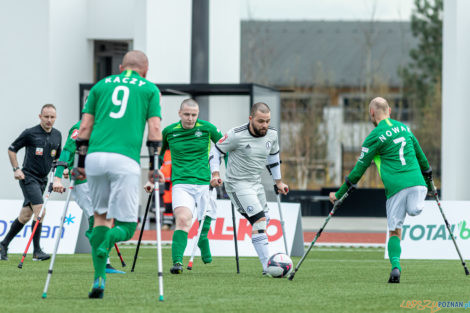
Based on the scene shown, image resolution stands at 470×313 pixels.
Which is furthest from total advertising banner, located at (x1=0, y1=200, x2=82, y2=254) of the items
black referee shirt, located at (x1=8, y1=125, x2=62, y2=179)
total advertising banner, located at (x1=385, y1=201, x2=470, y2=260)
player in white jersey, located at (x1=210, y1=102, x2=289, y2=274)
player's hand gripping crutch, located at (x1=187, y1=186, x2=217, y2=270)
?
total advertising banner, located at (x1=385, y1=201, x2=470, y2=260)

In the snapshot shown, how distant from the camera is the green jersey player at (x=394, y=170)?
34.2 ft

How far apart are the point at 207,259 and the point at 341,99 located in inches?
1687

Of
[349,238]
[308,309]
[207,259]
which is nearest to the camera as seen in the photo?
[308,309]

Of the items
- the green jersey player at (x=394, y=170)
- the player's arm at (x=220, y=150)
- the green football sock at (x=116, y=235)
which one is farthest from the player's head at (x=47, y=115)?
the green football sock at (x=116, y=235)

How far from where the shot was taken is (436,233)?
48.8ft

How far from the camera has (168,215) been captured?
846 inches

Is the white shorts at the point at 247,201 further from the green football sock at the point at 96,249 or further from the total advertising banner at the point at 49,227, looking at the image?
the total advertising banner at the point at 49,227

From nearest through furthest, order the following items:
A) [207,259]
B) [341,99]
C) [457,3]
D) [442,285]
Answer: [442,285]
[207,259]
[457,3]
[341,99]

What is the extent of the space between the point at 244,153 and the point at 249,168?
19 centimetres

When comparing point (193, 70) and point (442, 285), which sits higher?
point (193, 70)

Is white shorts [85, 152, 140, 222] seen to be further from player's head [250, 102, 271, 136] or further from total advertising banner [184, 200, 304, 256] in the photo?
total advertising banner [184, 200, 304, 256]

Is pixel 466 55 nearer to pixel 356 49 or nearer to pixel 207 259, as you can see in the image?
pixel 207 259

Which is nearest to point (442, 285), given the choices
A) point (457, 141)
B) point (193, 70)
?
point (457, 141)

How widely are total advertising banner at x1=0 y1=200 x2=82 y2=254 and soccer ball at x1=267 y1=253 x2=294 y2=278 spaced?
16.6ft
